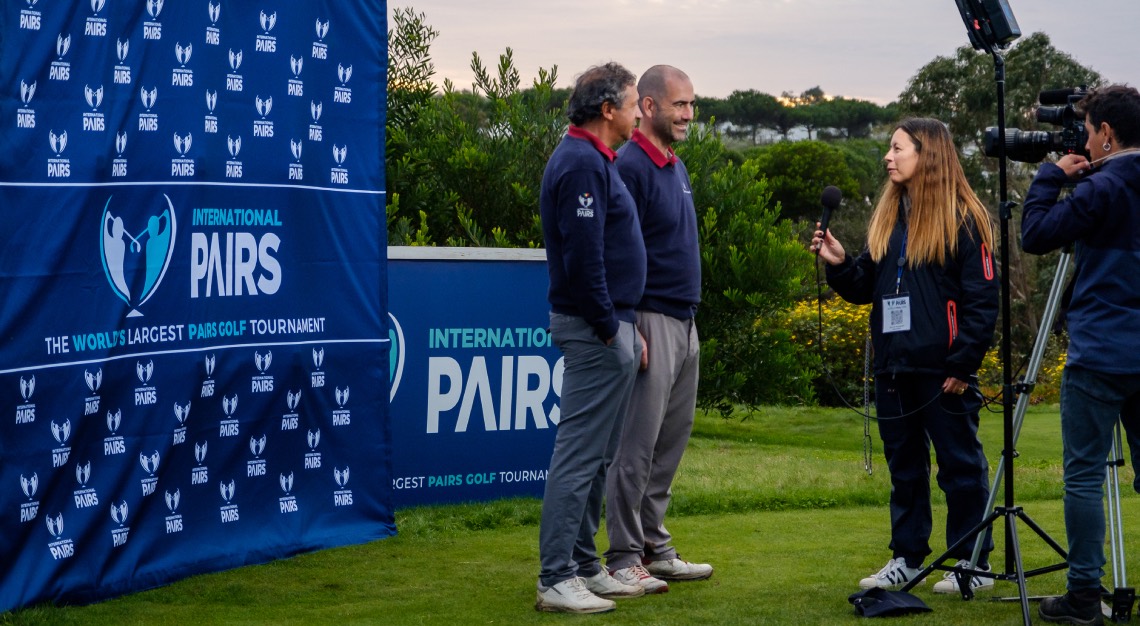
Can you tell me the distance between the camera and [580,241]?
4.86 m

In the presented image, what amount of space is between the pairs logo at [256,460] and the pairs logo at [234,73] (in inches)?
63.5

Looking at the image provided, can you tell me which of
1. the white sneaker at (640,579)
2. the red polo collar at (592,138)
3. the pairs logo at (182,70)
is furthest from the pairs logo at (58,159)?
the white sneaker at (640,579)

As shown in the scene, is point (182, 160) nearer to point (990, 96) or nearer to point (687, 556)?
point (687, 556)

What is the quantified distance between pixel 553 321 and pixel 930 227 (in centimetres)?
160

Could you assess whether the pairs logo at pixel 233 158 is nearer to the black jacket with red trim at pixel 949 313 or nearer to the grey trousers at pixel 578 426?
the grey trousers at pixel 578 426

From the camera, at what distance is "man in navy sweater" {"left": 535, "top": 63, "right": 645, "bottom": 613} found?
489 cm

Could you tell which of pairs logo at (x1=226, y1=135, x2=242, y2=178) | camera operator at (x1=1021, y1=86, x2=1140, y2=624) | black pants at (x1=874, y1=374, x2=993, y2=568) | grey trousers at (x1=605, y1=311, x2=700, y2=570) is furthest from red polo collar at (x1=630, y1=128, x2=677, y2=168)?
pairs logo at (x1=226, y1=135, x2=242, y2=178)

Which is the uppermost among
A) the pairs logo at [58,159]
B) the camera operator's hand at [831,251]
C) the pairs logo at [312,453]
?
the pairs logo at [58,159]

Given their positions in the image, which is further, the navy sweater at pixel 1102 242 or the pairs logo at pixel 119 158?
the pairs logo at pixel 119 158

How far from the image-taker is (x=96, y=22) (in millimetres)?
5102

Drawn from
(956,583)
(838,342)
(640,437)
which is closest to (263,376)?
(640,437)

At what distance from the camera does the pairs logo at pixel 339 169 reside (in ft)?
20.8

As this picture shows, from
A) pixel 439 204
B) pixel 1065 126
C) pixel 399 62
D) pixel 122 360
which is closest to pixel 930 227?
pixel 1065 126

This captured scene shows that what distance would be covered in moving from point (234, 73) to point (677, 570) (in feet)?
9.80
